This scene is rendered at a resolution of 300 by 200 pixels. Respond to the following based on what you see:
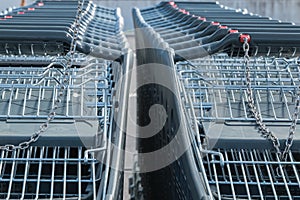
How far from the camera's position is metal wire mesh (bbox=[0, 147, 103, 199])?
143 cm

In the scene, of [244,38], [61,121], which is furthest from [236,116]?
[61,121]

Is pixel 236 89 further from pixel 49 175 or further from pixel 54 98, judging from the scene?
pixel 49 175

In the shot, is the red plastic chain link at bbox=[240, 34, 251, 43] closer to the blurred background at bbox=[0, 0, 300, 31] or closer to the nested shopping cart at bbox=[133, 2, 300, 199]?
the nested shopping cart at bbox=[133, 2, 300, 199]

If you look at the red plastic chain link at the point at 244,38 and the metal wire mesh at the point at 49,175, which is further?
the red plastic chain link at the point at 244,38

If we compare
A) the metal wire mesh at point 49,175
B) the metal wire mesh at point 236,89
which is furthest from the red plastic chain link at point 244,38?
the metal wire mesh at point 49,175

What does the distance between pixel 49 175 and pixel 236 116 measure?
66cm

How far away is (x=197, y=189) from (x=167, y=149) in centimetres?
59

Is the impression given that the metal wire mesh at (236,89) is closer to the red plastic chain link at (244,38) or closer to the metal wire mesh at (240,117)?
the metal wire mesh at (240,117)

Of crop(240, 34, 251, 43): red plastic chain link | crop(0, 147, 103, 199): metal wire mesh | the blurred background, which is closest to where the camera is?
crop(0, 147, 103, 199): metal wire mesh

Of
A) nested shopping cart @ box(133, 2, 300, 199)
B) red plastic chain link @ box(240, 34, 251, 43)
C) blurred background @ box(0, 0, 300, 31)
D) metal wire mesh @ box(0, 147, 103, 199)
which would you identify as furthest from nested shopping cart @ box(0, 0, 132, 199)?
blurred background @ box(0, 0, 300, 31)

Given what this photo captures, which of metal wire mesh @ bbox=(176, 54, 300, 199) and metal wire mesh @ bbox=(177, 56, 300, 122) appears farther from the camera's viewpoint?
metal wire mesh @ bbox=(177, 56, 300, 122)

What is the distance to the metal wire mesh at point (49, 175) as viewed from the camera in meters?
1.43

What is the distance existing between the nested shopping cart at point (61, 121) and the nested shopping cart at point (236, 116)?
0.20 m

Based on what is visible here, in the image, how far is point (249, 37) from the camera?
1979 millimetres
